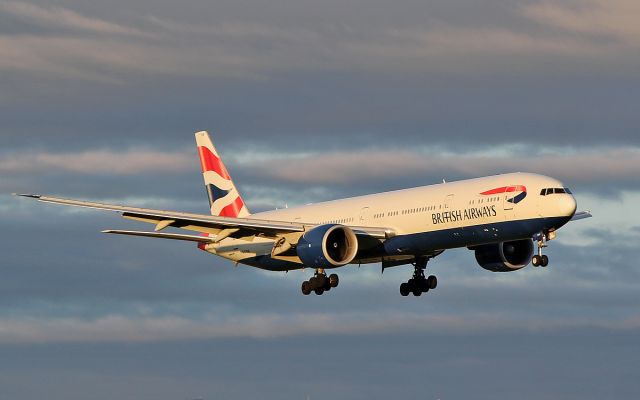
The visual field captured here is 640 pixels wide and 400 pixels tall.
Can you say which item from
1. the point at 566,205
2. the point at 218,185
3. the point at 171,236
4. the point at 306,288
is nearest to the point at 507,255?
the point at 566,205

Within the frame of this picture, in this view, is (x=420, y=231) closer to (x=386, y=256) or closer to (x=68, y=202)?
(x=386, y=256)

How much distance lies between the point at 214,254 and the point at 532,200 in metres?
26.4

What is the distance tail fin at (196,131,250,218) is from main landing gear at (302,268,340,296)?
43.7 feet

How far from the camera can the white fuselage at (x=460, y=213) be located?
86.3 meters

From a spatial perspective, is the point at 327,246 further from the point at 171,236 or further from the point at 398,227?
the point at 171,236

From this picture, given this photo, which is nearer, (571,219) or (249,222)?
(571,219)

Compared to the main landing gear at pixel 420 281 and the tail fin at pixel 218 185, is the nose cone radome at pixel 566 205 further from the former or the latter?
the tail fin at pixel 218 185

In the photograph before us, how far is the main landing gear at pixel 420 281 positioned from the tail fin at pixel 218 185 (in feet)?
45.3

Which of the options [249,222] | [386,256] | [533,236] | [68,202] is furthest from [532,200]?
[68,202]

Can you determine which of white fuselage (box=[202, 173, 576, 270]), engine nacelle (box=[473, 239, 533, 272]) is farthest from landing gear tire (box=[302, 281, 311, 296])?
engine nacelle (box=[473, 239, 533, 272])

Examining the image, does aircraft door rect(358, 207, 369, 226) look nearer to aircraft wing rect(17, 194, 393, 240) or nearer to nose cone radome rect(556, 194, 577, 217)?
aircraft wing rect(17, 194, 393, 240)

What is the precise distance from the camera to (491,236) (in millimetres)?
87750

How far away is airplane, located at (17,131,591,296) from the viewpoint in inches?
3415

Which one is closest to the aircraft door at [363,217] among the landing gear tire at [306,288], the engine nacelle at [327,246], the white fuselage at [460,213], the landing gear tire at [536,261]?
the white fuselage at [460,213]
